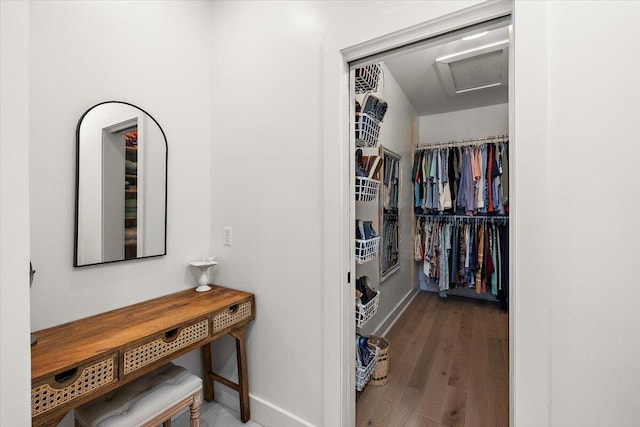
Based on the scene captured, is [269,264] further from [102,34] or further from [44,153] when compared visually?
[102,34]

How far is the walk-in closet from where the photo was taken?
191 cm

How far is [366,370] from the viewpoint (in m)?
1.93

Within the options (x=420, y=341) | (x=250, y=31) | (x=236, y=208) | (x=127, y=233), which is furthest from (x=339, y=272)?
(x=420, y=341)

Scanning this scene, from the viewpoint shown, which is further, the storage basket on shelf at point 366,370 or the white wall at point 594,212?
the storage basket on shelf at point 366,370

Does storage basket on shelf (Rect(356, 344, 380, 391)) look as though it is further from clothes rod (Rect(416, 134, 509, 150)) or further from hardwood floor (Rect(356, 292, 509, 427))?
clothes rod (Rect(416, 134, 509, 150))

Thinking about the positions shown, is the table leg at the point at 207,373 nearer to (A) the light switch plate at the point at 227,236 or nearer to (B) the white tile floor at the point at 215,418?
(B) the white tile floor at the point at 215,418

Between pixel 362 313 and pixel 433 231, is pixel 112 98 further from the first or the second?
pixel 433 231

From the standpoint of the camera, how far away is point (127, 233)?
1.55 meters

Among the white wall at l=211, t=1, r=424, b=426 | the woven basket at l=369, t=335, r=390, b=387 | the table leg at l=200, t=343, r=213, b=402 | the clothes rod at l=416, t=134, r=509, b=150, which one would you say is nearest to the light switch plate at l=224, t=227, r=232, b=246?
the white wall at l=211, t=1, r=424, b=426

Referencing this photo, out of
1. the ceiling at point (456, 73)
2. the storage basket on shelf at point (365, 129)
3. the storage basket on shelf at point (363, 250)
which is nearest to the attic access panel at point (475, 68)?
the ceiling at point (456, 73)

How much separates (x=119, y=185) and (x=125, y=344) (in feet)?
2.70

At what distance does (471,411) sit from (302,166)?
6.17ft

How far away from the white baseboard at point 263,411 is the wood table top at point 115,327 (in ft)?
2.12

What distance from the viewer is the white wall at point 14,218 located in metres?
0.71
